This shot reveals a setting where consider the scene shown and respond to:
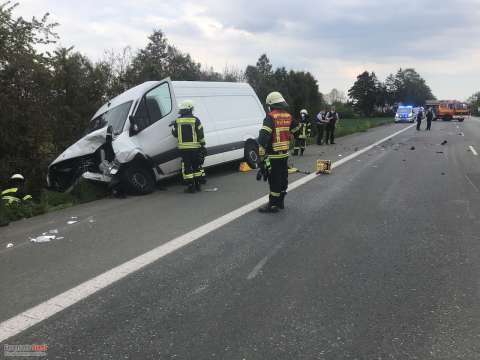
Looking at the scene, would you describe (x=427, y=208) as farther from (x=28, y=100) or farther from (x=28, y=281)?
(x=28, y=100)

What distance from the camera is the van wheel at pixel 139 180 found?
816 cm

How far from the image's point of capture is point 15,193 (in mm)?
7871

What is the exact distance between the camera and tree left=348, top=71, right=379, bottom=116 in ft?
315

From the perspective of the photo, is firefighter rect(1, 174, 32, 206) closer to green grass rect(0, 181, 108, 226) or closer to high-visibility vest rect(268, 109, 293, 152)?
green grass rect(0, 181, 108, 226)

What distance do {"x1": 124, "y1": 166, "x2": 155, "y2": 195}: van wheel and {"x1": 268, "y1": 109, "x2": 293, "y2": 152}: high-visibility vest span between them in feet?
9.77

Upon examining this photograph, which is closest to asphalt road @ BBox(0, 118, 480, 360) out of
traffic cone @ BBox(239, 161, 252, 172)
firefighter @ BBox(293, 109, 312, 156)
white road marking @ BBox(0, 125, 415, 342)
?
white road marking @ BBox(0, 125, 415, 342)

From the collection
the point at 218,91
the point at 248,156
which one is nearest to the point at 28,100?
the point at 218,91

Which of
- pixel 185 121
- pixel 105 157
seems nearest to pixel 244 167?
pixel 185 121

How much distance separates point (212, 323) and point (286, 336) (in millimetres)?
547

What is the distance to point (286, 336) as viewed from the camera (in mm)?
3018

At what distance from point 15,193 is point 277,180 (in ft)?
15.4

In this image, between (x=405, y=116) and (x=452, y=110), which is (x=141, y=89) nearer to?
(x=405, y=116)

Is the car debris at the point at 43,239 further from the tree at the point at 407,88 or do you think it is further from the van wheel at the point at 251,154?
the tree at the point at 407,88

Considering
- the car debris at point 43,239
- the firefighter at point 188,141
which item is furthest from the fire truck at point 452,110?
the car debris at point 43,239
